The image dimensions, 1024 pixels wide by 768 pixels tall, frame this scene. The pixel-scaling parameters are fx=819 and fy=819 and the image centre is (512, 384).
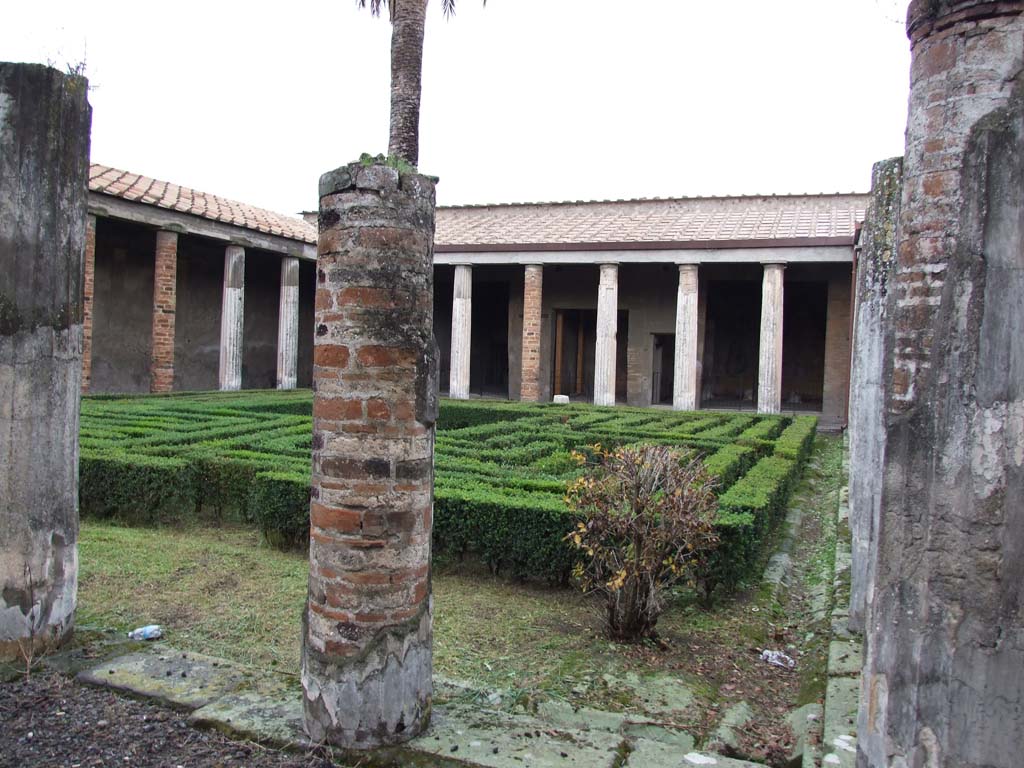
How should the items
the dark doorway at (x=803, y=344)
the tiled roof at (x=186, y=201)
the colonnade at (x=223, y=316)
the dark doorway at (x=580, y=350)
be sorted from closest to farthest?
the colonnade at (x=223, y=316)
the tiled roof at (x=186, y=201)
the dark doorway at (x=580, y=350)
the dark doorway at (x=803, y=344)

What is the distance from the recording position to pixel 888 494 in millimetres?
2174

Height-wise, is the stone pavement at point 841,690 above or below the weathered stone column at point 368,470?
below

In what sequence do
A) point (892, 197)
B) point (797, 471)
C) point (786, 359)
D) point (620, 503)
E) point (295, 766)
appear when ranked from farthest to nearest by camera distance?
point (786, 359), point (797, 471), point (620, 503), point (892, 197), point (295, 766)

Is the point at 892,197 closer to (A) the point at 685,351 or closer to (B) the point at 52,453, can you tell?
(B) the point at 52,453

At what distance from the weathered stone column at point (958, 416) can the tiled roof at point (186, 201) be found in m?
13.6

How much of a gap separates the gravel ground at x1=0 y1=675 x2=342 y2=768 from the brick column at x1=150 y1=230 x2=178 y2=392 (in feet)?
40.6

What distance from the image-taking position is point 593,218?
68.9ft

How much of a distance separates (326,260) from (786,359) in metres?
20.3

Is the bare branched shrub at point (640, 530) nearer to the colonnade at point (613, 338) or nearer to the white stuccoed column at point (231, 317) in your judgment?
the colonnade at point (613, 338)

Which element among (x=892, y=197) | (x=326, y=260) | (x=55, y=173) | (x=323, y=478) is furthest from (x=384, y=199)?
(x=892, y=197)

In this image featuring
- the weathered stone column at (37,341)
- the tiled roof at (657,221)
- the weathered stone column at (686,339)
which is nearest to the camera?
the weathered stone column at (37,341)

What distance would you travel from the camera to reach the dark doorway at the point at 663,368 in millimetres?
20119

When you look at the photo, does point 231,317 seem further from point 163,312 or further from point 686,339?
point 686,339

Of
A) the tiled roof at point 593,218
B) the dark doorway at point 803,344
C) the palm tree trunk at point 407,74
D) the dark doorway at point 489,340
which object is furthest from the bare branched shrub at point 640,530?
the dark doorway at point 489,340
